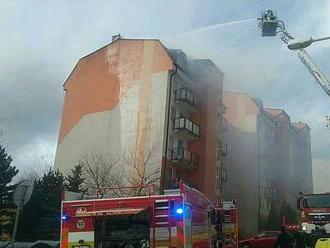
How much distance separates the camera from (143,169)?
35031mm

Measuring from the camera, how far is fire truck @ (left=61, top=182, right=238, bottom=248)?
947 centimetres

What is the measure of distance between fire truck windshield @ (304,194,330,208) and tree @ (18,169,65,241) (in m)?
14.9

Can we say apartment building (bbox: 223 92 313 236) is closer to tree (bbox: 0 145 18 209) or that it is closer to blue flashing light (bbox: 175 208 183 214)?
tree (bbox: 0 145 18 209)

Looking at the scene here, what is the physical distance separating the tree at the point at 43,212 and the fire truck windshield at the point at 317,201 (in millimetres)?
14895

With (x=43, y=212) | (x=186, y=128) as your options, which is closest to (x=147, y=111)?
(x=186, y=128)

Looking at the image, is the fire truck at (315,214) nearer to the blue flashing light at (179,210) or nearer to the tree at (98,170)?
the blue flashing light at (179,210)

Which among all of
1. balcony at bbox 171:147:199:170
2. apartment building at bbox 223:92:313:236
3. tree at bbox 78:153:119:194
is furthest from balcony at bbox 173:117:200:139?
apartment building at bbox 223:92:313:236

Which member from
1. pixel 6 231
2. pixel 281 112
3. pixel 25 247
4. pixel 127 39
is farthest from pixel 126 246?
pixel 281 112

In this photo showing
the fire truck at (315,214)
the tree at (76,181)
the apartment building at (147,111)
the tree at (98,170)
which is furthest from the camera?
the apartment building at (147,111)

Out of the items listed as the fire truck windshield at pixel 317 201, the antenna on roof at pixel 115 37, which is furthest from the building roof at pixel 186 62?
the fire truck windshield at pixel 317 201

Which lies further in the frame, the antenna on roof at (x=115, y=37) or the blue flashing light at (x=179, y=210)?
the antenna on roof at (x=115, y=37)

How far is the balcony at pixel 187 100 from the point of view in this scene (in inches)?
1527

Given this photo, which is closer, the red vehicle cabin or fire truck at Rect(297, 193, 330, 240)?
the red vehicle cabin

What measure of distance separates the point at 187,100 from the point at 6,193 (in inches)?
581
